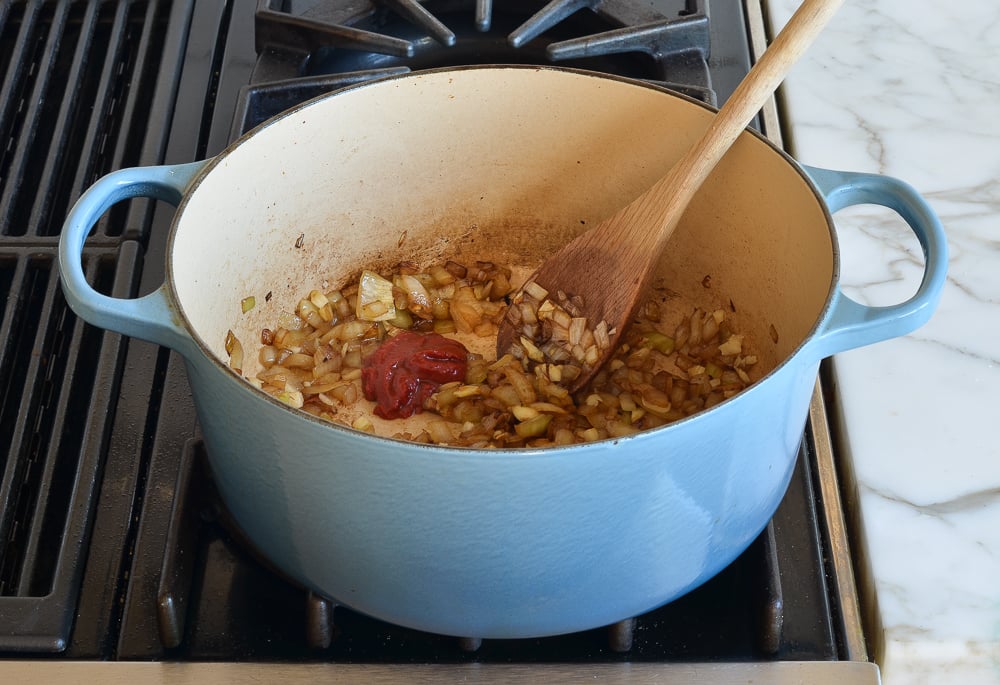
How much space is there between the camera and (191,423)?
0.77 metres

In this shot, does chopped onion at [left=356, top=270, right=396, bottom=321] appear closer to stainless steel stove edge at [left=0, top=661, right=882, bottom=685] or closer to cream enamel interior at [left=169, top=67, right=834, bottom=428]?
cream enamel interior at [left=169, top=67, right=834, bottom=428]

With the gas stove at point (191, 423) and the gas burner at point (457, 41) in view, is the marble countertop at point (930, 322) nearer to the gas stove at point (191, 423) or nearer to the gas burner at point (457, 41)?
the gas stove at point (191, 423)

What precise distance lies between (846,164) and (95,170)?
720 mm

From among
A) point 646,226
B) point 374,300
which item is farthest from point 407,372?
point 646,226

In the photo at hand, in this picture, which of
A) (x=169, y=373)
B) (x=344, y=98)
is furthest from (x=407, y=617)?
(x=344, y=98)

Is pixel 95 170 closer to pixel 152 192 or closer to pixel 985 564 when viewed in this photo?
pixel 152 192

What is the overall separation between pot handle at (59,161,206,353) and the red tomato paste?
0.26 m

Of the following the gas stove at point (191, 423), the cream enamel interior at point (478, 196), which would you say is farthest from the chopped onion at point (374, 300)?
the gas stove at point (191, 423)

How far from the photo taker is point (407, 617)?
609 millimetres

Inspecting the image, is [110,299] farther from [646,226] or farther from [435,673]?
[646,226]

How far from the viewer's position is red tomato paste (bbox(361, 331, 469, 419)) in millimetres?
839

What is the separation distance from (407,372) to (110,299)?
0.30 meters

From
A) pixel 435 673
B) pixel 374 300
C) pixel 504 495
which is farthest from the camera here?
pixel 374 300

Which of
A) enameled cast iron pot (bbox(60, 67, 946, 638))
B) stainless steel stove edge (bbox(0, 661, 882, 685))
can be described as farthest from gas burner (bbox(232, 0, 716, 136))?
stainless steel stove edge (bbox(0, 661, 882, 685))
